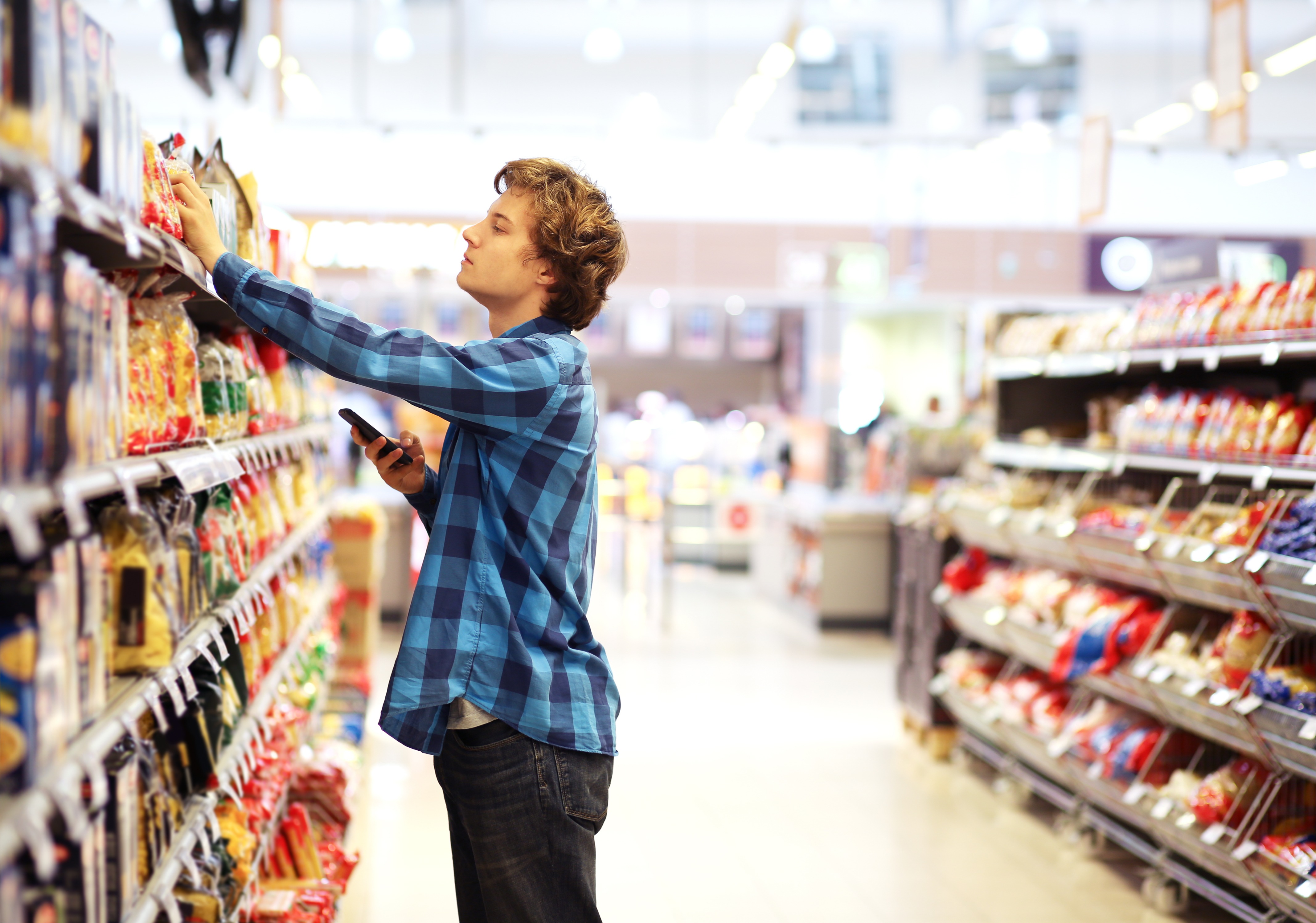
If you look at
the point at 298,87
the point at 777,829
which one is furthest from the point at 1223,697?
the point at 298,87

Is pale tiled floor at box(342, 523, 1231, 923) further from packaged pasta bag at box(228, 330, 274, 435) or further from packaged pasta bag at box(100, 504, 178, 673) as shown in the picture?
packaged pasta bag at box(100, 504, 178, 673)

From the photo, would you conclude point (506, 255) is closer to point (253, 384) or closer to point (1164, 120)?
point (253, 384)

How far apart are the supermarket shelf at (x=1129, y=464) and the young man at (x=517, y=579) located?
2351 millimetres

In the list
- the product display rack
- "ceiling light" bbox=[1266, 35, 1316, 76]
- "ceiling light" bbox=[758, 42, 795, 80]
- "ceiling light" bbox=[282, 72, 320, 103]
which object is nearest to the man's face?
the product display rack

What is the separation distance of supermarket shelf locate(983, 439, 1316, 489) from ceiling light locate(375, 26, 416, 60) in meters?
8.68

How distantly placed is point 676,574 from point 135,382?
35.6 feet

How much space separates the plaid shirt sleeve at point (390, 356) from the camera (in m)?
1.78

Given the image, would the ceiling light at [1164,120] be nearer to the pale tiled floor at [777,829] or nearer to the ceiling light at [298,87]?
the pale tiled floor at [777,829]

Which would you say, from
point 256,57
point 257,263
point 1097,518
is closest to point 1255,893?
point 1097,518

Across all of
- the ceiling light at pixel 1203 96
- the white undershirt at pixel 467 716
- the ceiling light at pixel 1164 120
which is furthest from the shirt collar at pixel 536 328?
the ceiling light at pixel 1203 96

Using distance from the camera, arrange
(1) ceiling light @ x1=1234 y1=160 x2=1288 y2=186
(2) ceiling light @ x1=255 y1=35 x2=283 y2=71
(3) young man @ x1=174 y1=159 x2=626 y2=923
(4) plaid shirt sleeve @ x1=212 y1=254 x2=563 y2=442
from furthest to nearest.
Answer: (2) ceiling light @ x1=255 y1=35 x2=283 y2=71
(1) ceiling light @ x1=1234 y1=160 x2=1288 y2=186
(3) young man @ x1=174 y1=159 x2=626 y2=923
(4) plaid shirt sleeve @ x1=212 y1=254 x2=563 y2=442

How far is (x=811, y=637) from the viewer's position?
8.98m

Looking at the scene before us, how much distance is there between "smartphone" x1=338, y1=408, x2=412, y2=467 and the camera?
206cm

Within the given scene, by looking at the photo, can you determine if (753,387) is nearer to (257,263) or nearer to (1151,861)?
(1151,861)
